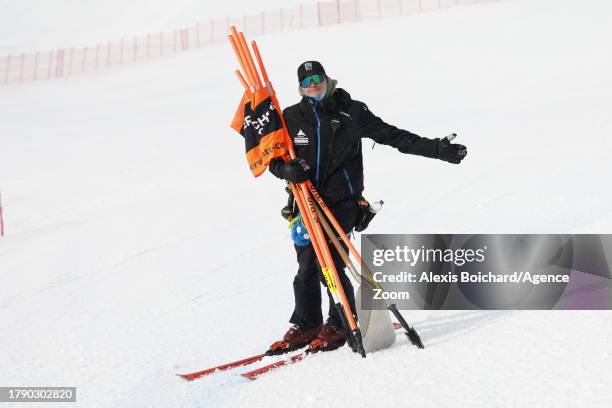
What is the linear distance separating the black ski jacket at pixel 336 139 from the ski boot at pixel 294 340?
2.78 feet

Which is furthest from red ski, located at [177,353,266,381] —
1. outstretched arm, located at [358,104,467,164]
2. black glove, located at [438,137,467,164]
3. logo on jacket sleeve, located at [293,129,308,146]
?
black glove, located at [438,137,467,164]

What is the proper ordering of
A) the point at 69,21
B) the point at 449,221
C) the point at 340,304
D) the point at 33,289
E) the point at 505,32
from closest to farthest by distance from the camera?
the point at 340,304, the point at 33,289, the point at 449,221, the point at 505,32, the point at 69,21

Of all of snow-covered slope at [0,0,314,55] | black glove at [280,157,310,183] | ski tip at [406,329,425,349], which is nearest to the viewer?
ski tip at [406,329,425,349]

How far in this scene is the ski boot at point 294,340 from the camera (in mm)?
4348

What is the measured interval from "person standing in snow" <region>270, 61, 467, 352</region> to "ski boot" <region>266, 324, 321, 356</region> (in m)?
0.09

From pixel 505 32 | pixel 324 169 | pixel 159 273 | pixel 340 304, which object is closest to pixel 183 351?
pixel 340 304

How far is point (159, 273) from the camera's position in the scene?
24.1 feet

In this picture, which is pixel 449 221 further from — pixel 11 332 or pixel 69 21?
pixel 69 21

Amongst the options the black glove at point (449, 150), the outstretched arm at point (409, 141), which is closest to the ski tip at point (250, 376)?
the outstretched arm at point (409, 141)

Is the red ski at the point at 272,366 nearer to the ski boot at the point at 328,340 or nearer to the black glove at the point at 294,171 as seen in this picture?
the ski boot at the point at 328,340

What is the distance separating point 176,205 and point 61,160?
7817mm

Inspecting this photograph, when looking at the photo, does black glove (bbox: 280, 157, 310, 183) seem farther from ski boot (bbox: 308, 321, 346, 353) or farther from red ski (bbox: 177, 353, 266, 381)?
red ski (bbox: 177, 353, 266, 381)

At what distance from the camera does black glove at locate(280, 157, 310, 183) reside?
157 inches

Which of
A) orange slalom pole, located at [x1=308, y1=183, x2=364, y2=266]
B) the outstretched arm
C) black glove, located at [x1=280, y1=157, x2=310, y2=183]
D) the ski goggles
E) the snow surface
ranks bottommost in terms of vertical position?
the snow surface
